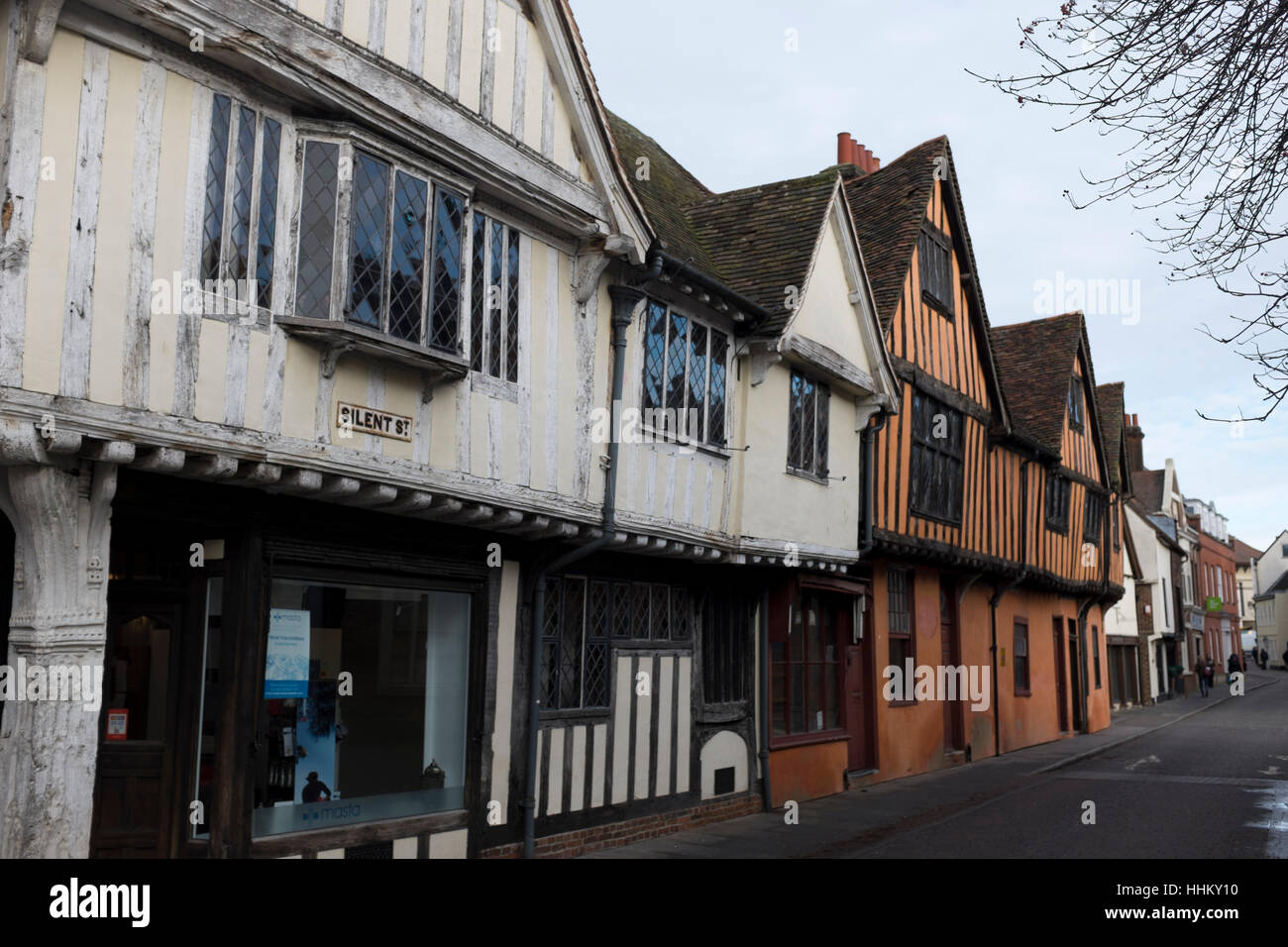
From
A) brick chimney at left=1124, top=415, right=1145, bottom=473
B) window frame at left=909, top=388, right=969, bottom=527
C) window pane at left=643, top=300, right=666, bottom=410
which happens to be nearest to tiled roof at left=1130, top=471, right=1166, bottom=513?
brick chimney at left=1124, top=415, right=1145, bottom=473

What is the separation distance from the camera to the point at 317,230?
7.16 m

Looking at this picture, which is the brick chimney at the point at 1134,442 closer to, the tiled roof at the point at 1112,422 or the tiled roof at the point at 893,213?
the tiled roof at the point at 1112,422

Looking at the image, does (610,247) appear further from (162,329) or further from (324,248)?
(162,329)

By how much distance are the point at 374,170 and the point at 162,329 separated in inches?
79.8

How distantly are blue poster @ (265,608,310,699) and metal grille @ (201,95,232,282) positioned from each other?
2.36 m

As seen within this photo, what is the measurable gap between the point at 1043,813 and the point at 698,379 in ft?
22.1

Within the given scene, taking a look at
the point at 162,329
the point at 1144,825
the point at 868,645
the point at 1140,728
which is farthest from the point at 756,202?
the point at 1140,728

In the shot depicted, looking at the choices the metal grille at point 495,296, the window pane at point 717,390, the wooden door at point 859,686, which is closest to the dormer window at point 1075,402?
the wooden door at point 859,686

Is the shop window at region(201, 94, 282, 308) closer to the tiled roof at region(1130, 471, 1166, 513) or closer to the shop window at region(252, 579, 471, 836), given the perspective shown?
the shop window at region(252, 579, 471, 836)

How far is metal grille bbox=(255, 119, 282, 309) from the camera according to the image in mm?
6832

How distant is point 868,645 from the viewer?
16234 mm

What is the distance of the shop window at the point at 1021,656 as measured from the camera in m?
22.8

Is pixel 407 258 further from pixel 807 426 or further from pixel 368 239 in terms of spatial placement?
pixel 807 426

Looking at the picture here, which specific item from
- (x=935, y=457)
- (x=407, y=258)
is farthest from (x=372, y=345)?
(x=935, y=457)
